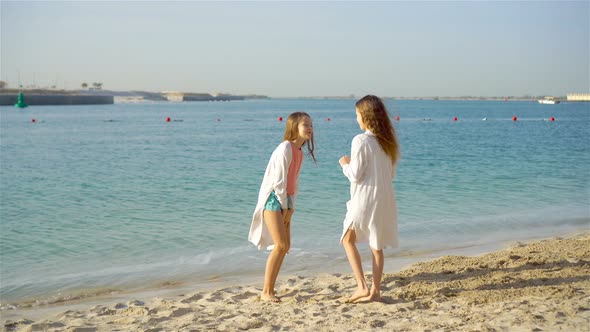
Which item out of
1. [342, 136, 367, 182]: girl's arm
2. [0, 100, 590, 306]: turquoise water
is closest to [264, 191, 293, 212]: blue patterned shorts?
[342, 136, 367, 182]: girl's arm

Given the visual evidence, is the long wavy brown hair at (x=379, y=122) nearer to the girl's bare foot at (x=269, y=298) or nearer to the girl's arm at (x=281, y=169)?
the girl's arm at (x=281, y=169)

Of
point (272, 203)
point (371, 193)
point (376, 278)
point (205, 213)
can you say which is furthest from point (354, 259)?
point (205, 213)

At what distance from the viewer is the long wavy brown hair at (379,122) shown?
544cm

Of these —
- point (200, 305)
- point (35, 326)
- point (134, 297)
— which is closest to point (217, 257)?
point (134, 297)

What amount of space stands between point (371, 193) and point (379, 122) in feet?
2.15

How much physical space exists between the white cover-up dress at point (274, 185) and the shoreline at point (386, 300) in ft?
2.27

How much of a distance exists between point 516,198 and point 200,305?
10.6m

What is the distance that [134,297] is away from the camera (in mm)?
7043

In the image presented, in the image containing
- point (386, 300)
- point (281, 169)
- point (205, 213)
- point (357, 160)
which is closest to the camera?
point (357, 160)

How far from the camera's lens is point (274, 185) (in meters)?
5.65

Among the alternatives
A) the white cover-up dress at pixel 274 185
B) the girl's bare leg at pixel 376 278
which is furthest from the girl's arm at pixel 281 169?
the girl's bare leg at pixel 376 278

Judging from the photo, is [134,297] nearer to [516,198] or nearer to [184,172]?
[516,198]

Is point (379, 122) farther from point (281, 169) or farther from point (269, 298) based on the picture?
point (269, 298)

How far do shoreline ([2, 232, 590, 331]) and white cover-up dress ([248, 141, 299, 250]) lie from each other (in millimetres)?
691
